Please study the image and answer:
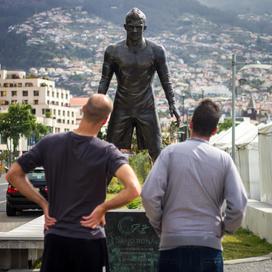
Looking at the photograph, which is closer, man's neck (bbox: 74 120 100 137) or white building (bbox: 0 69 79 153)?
man's neck (bbox: 74 120 100 137)

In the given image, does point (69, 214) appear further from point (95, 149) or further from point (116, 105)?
point (116, 105)

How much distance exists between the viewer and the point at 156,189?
208 inches

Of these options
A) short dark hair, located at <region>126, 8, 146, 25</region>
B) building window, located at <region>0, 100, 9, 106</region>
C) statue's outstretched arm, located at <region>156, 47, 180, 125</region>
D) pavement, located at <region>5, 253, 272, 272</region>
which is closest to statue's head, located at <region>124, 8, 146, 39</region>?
short dark hair, located at <region>126, 8, 146, 25</region>

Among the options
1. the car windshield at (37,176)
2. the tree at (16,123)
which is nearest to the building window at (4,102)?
the tree at (16,123)

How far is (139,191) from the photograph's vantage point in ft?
17.1

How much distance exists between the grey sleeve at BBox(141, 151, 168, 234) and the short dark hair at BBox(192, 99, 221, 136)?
0.33m

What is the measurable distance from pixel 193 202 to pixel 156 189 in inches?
10.6

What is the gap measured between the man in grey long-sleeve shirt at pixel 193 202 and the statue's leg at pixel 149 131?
15.2 ft

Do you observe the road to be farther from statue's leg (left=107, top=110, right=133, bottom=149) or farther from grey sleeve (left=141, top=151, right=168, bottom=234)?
grey sleeve (left=141, top=151, right=168, bottom=234)

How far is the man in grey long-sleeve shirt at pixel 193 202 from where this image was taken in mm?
5254

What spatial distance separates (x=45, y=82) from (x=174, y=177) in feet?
508

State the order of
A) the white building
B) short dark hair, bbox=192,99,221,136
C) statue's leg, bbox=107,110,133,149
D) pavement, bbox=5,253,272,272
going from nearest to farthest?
1. short dark hair, bbox=192,99,221,136
2. statue's leg, bbox=107,110,133,149
3. pavement, bbox=5,253,272,272
4. the white building

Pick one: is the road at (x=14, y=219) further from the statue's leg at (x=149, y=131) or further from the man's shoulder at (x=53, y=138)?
the man's shoulder at (x=53, y=138)

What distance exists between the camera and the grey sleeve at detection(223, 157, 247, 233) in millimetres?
5312
